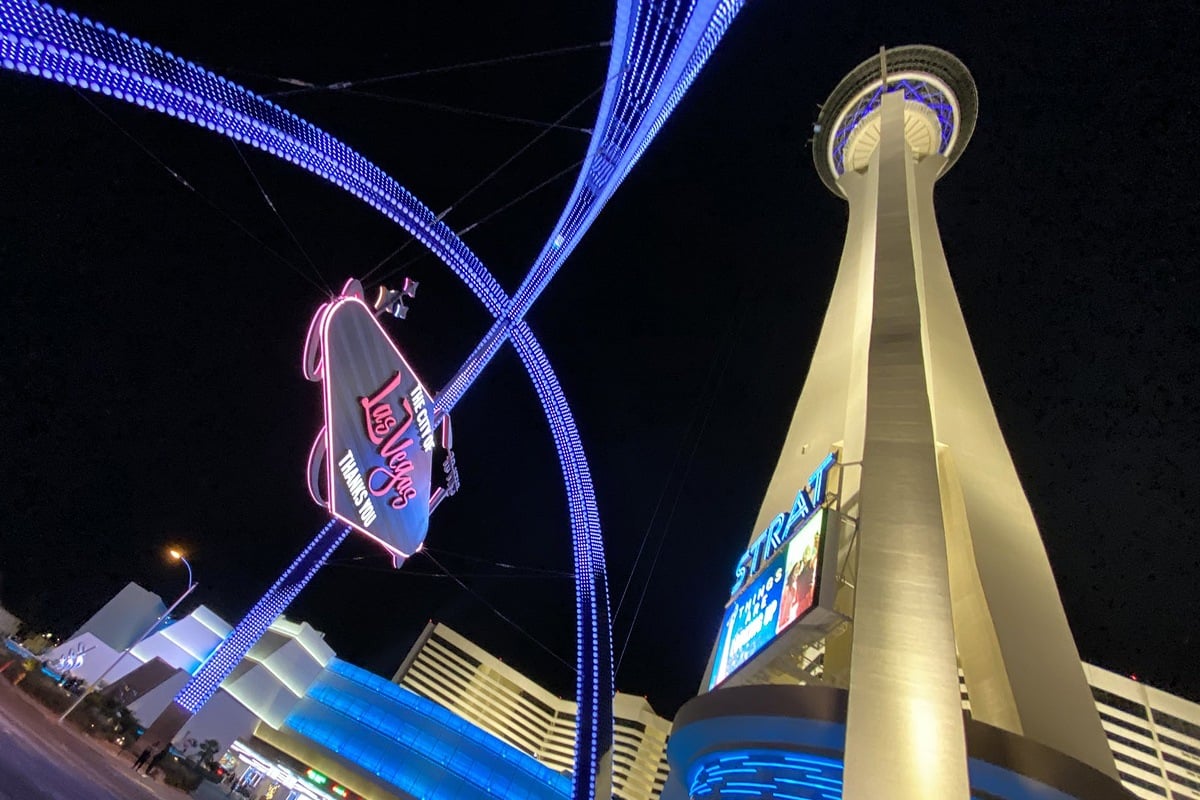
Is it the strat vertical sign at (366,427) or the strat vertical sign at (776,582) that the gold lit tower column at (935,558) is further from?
the strat vertical sign at (366,427)

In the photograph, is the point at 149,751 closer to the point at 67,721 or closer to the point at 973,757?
the point at 67,721

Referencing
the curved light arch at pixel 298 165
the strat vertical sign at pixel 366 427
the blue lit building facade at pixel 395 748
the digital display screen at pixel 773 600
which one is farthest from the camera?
the blue lit building facade at pixel 395 748

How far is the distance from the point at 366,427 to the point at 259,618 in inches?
407

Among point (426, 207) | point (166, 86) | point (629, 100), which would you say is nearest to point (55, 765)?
point (166, 86)

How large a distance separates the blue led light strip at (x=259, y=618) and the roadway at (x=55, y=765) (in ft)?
7.13

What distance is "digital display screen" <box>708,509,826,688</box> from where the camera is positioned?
427 inches

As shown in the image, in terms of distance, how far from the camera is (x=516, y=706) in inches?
3834

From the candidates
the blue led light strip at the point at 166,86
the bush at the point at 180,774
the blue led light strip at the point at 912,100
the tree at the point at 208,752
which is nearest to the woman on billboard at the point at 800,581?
the blue led light strip at the point at 166,86

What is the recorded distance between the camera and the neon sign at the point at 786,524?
1296cm

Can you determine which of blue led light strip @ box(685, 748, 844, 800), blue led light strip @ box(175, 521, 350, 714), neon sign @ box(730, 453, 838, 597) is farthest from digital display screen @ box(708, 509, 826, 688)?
blue led light strip @ box(175, 521, 350, 714)

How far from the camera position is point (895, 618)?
7.84 m

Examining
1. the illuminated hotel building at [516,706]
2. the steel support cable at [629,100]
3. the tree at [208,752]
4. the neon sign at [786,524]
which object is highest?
the illuminated hotel building at [516,706]

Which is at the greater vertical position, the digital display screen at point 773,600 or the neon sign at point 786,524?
the neon sign at point 786,524

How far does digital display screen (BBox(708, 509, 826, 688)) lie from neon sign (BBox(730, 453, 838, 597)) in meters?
0.47
